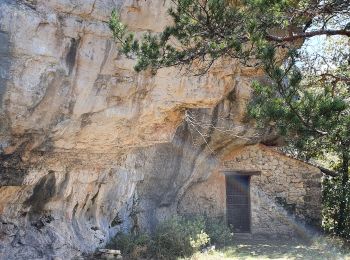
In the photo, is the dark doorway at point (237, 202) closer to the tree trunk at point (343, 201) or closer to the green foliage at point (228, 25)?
the tree trunk at point (343, 201)

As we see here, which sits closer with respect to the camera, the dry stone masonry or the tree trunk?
the dry stone masonry

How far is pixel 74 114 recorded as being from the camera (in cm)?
651

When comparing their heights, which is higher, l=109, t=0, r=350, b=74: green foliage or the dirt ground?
l=109, t=0, r=350, b=74: green foliage

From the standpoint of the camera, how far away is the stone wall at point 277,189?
41.4 feet

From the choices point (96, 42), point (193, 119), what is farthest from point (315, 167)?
point (96, 42)

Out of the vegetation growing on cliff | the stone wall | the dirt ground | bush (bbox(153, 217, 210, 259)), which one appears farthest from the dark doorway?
the vegetation growing on cliff

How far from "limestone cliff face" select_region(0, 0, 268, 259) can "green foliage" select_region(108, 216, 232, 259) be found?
1.37ft

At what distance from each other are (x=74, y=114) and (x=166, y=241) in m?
4.00

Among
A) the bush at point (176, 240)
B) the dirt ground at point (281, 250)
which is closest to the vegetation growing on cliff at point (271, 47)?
the bush at point (176, 240)

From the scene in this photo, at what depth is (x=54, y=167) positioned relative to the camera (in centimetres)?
724

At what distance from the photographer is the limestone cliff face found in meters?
5.91

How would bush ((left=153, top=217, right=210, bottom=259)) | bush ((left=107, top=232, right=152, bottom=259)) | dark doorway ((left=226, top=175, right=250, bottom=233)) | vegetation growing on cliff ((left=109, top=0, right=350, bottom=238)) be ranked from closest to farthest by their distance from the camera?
vegetation growing on cliff ((left=109, top=0, right=350, bottom=238)) < bush ((left=107, top=232, right=152, bottom=259)) < bush ((left=153, top=217, right=210, bottom=259)) < dark doorway ((left=226, top=175, right=250, bottom=233))

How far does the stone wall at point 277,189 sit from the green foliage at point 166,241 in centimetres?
247

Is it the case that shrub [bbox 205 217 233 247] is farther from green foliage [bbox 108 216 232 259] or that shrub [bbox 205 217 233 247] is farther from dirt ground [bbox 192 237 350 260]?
green foliage [bbox 108 216 232 259]
